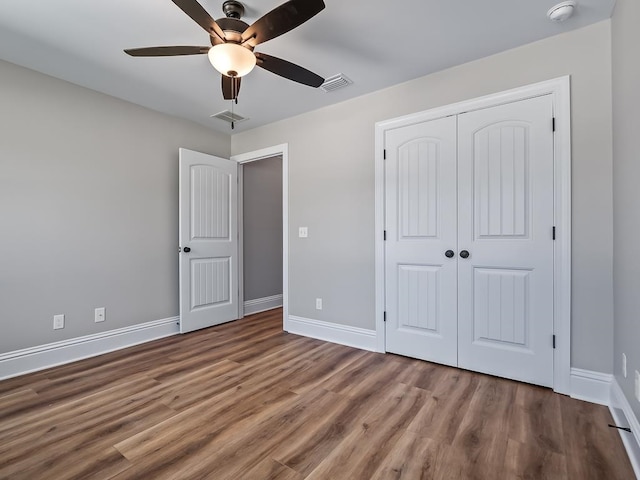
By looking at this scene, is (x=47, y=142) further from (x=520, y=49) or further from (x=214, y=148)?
(x=520, y=49)

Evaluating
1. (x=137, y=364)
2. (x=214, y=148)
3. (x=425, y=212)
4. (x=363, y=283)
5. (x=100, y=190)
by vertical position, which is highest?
(x=214, y=148)

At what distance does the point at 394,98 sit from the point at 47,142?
3070 millimetres

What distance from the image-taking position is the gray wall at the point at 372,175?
199cm

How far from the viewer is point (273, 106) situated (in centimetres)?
326

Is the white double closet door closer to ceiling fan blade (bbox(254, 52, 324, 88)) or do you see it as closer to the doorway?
ceiling fan blade (bbox(254, 52, 324, 88))

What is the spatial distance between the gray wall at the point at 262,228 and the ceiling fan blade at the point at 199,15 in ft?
8.77

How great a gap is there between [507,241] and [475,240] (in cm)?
22

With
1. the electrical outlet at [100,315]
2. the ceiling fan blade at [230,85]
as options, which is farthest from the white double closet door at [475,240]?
the electrical outlet at [100,315]

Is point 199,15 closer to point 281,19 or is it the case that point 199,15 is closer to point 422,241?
point 281,19

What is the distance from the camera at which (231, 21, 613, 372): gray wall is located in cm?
199

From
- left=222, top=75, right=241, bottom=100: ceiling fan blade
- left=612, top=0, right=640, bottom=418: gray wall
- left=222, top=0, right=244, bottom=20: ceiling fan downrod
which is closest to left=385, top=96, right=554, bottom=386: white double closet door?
left=612, top=0, right=640, bottom=418: gray wall

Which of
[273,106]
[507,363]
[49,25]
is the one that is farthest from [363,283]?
[49,25]

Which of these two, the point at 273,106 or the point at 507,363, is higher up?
the point at 273,106

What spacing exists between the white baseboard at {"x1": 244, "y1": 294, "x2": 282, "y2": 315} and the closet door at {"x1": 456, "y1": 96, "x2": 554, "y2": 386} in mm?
2831
